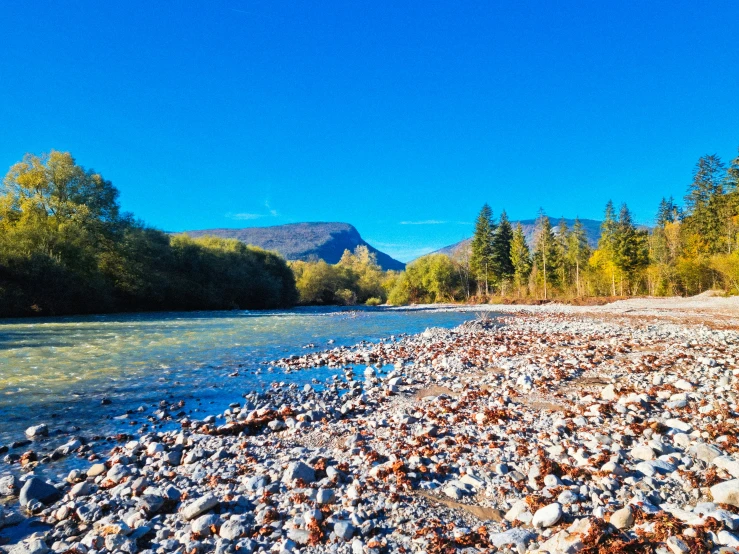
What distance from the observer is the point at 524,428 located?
5535 millimetres

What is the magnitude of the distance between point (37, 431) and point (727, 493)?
8345 millimetres

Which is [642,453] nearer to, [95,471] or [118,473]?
[118,473]

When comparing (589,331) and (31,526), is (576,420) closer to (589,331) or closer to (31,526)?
(31,526)

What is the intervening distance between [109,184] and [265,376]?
41.6 m

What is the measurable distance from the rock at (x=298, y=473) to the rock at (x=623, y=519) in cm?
280

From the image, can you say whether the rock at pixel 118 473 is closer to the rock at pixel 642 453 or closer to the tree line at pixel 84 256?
the rock at pixel 642 453

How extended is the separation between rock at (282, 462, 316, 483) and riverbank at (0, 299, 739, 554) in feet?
0.06

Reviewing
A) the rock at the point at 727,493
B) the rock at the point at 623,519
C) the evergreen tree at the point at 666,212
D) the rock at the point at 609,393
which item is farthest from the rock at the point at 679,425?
the evergreen tree at the point at 666,212

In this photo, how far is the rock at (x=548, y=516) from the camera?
320cm

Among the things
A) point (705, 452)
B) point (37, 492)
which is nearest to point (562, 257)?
point (705, 452)

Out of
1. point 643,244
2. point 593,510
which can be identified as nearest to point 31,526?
point 593,510

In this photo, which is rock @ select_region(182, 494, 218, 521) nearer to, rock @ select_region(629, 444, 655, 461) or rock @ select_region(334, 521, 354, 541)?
rock @ select_region(334, 521, 354, 541)

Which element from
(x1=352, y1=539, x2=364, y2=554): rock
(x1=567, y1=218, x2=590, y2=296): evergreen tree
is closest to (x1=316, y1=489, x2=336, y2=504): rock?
(x1=352, y1=539, x2=364, y2=554): rock

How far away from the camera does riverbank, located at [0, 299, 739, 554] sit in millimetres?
3121
